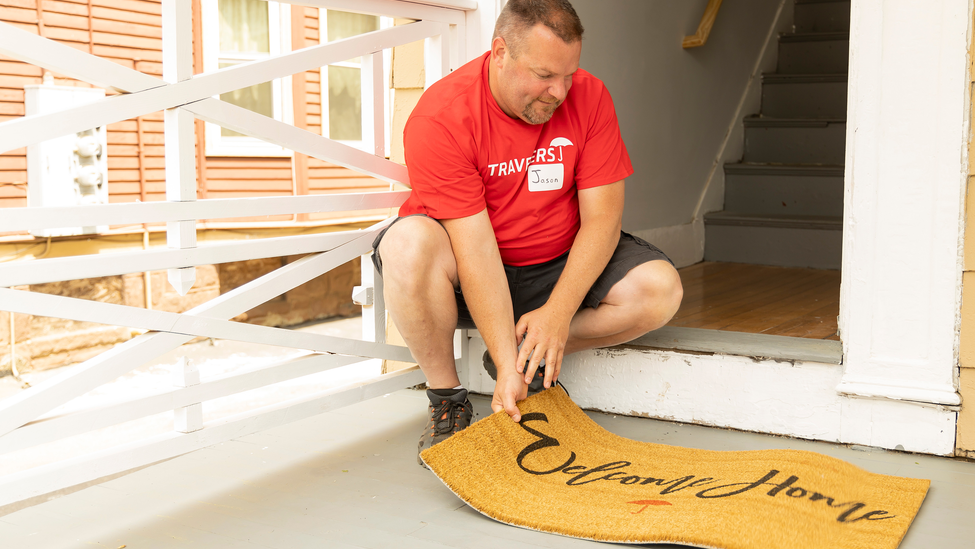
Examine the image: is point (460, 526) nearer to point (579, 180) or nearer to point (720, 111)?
point (579, 180)

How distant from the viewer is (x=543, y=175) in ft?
6.65

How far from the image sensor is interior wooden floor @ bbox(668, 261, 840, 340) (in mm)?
2531

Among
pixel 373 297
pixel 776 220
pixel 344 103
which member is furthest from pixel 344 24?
pixel 373 297

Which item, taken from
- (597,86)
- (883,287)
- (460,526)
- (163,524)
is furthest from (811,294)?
(163,524)

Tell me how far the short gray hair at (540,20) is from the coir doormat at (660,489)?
83 centimetres

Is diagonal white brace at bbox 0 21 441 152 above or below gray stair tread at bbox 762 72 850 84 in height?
below

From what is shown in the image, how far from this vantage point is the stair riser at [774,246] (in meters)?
3.71

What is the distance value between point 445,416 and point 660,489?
570 mm

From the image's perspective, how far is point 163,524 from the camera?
1.61 meters

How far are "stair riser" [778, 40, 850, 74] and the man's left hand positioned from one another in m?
3.29

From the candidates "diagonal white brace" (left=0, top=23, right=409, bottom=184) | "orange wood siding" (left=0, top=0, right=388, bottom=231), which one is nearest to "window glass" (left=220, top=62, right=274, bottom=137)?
"orange wood siding" (left=0, top=0, right=388, bottom=231)

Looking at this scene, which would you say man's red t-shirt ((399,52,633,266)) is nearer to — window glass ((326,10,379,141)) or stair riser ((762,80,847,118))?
stair riser ((762,80,847,118))

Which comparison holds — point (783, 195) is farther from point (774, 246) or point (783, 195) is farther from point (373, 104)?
point (373, 104)

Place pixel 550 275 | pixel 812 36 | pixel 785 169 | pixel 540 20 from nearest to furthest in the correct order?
1. pixel 540 20
2. pixel 550 275
3. pixel 785 169
4. pixel 812 36
